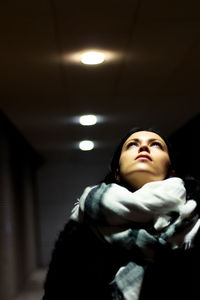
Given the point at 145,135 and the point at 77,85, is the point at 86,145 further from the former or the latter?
the point at 145,135

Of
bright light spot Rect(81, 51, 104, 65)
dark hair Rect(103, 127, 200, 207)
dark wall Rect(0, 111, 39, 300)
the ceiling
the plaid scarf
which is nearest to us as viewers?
the plaid scarf

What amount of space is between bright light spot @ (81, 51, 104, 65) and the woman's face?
1948 millimetres

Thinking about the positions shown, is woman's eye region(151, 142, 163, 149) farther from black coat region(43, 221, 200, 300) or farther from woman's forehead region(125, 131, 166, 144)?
black coat region(43, 221, 200, 300)

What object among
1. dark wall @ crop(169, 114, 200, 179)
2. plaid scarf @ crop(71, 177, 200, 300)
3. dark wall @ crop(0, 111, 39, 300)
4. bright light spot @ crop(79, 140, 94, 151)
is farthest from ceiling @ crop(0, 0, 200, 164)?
plaid scarf @ crop(71, 177, 200, 300)

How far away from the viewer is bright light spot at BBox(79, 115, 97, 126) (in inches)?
234

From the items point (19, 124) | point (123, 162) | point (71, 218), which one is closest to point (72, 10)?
point (123, 162)

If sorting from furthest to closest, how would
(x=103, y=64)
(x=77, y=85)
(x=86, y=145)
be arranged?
(x=86, y=145)
(x=77, y=85)
(x=103, y=64)

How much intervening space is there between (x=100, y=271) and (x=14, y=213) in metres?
4.93

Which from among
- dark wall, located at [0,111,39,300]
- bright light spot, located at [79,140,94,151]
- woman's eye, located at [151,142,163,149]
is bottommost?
woman's eye, located at [151,142,163,149]

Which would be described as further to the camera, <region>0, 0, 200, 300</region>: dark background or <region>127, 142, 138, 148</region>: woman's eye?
<region>0, 0, 200, 300</region>: dark background

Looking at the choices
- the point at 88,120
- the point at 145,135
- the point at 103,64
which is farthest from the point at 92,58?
the point at 88,120

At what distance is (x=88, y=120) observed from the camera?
6109mm

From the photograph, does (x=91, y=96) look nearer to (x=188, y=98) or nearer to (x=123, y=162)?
(x=188, y=98)

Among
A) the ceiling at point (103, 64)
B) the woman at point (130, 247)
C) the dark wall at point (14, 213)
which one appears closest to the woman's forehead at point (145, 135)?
the woman at point (130, 247)
